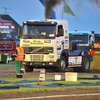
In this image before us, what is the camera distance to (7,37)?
111ft

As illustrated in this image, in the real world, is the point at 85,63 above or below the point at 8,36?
below

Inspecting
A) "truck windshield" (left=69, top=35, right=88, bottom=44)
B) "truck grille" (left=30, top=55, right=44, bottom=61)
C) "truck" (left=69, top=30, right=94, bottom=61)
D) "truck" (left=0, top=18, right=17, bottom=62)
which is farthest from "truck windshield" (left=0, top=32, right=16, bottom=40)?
"truck grille" (left=30, top=55, right=44, bottom=61)

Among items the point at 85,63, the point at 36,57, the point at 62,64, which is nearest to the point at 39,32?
the point at 36,57

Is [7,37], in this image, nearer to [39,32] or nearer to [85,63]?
[85,63]

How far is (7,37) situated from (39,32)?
50.4ft

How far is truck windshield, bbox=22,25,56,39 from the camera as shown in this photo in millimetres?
18766

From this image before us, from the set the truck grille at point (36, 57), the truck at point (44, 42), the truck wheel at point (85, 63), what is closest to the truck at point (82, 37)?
the truck wheel at point (85, 63)

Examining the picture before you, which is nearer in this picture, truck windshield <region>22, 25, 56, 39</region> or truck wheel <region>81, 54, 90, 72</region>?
truck windshield <region>22, 25, 56, 39</region>

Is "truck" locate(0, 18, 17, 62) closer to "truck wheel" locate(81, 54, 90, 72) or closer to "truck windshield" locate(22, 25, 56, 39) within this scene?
"truck wheel" locate(81, 54, 90, 72)

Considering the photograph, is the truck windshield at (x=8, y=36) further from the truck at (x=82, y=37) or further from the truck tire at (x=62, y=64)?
the truck tire at (x=62, y=64)

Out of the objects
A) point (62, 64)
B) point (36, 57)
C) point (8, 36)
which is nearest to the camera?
point (36, 57)

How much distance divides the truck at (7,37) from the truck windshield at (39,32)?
581 inches

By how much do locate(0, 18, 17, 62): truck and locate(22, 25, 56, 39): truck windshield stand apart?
48.4ft

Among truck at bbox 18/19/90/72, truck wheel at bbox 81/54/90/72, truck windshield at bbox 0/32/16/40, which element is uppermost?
truck windshield at bbox 0/32/16/40
